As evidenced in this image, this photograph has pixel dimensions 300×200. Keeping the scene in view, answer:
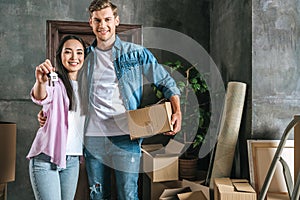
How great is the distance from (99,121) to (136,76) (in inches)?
13.4

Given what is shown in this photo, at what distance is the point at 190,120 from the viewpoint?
3.39 meters

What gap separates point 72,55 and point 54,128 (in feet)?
1.32

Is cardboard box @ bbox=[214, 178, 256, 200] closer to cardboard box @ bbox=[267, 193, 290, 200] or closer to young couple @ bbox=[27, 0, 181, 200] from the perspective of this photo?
cardboard box @ bbox=[267, 193, 290, 200]

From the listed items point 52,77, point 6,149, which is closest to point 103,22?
point 52,77

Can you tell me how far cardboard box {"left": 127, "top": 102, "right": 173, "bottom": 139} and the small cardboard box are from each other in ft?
3.83

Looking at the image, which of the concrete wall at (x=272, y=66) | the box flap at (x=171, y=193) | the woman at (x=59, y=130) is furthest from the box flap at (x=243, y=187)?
the woman at (x=59, y=130)

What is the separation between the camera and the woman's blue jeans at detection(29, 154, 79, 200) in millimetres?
1795

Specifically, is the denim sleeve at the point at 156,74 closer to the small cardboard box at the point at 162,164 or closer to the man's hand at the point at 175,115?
the man's hand at the point at 175,115

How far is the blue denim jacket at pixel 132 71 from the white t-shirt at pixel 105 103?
3cm

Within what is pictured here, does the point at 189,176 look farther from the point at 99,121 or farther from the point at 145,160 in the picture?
the point at 99,121

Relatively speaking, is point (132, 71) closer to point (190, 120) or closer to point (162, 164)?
point (162, 164)

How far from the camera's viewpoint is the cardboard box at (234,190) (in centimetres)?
236

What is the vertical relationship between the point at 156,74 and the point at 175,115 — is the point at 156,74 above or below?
above

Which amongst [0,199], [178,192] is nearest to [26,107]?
[0,199]
